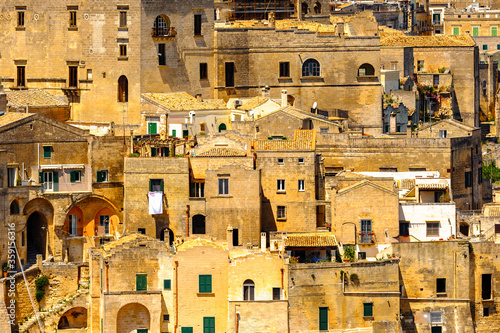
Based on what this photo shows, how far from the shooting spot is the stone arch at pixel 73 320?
6544 centimetres

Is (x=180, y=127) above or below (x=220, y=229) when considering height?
above

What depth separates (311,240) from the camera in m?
63.2

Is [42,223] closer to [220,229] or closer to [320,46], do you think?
[220,229]

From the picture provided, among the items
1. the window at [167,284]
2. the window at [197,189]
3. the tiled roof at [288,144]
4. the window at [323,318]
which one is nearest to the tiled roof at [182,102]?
the tiled roof at [288,144]

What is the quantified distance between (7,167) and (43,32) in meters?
12.5

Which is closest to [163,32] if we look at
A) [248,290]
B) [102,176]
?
[102,176]

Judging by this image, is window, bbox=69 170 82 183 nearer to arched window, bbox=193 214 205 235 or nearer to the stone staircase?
the stone staircase

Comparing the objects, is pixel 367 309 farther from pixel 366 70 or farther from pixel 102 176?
pixel 366 70

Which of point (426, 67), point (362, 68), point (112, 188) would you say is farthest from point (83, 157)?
point (426, 67)

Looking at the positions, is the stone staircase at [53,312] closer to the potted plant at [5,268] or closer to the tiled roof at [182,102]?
the potted plant at [5,268]

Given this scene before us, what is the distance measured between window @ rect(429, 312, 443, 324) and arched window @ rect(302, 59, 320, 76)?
794 inches

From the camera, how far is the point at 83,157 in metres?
68.6

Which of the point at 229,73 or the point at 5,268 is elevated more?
the point at 229,73

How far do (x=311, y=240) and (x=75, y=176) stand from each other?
11959 millimetres
